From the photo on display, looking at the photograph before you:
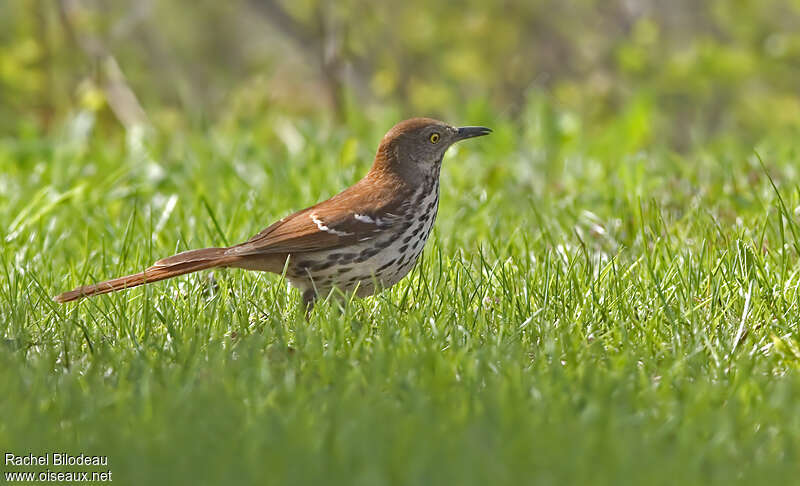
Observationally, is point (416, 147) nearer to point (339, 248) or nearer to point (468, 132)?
point (468, 132)

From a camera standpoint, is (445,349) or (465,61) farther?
(465,61)

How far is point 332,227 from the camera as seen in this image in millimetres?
4688

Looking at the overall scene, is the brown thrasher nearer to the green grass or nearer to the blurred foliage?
the green grass

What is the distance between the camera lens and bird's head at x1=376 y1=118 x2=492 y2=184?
5.09 m

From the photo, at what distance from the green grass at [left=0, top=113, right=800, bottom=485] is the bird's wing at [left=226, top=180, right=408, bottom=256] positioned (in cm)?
19

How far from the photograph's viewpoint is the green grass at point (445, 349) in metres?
2.85

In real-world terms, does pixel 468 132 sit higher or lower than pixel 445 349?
higher

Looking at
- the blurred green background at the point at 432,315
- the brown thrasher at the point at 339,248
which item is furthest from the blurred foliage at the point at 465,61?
the brown thrasher at the point at 339,248

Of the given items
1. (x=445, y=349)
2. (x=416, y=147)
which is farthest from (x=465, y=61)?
(x=445, y=349)

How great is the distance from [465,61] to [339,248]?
949cm

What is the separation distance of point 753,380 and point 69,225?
4244mm

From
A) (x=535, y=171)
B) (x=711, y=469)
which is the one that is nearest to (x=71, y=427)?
(x=711, y=469)

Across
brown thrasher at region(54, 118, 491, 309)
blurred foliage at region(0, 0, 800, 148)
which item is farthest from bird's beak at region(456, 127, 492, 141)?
blurred foliage at region(0, 0, 800, 148)

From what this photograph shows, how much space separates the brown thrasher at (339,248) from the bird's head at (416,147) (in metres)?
0.18
